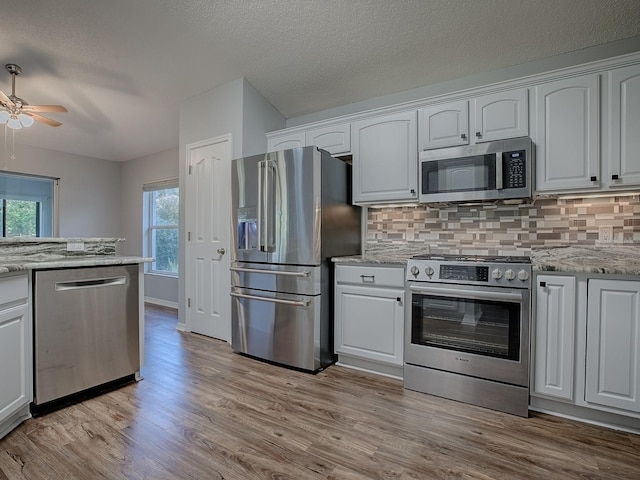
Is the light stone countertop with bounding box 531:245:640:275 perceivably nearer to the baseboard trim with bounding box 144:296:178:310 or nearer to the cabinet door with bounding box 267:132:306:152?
the cabinet door with bounding box 267:132:306:152

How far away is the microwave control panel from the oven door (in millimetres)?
757

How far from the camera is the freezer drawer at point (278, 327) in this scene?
2662 mm

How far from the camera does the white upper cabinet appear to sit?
2383 millimetres

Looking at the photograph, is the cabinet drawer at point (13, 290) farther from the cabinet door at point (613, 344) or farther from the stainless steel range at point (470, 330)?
the cabinet door at point (613, 344)

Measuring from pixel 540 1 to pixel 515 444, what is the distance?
2.72 metres

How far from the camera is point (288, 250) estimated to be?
2.75 meters

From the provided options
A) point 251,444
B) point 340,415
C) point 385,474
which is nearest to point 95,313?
point 251,444

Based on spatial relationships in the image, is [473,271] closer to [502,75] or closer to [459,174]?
[459,174]

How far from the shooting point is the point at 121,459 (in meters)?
1.60

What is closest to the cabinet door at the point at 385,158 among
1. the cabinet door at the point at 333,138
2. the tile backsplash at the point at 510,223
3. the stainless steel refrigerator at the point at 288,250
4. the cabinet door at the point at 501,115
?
the cabinet door at the point at 333,138

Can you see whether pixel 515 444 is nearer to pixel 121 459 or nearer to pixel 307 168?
pixel 121 459

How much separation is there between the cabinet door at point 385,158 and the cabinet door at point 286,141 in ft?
1.93

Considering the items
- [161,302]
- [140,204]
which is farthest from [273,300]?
[140,204]

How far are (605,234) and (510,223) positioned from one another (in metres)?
0.59
